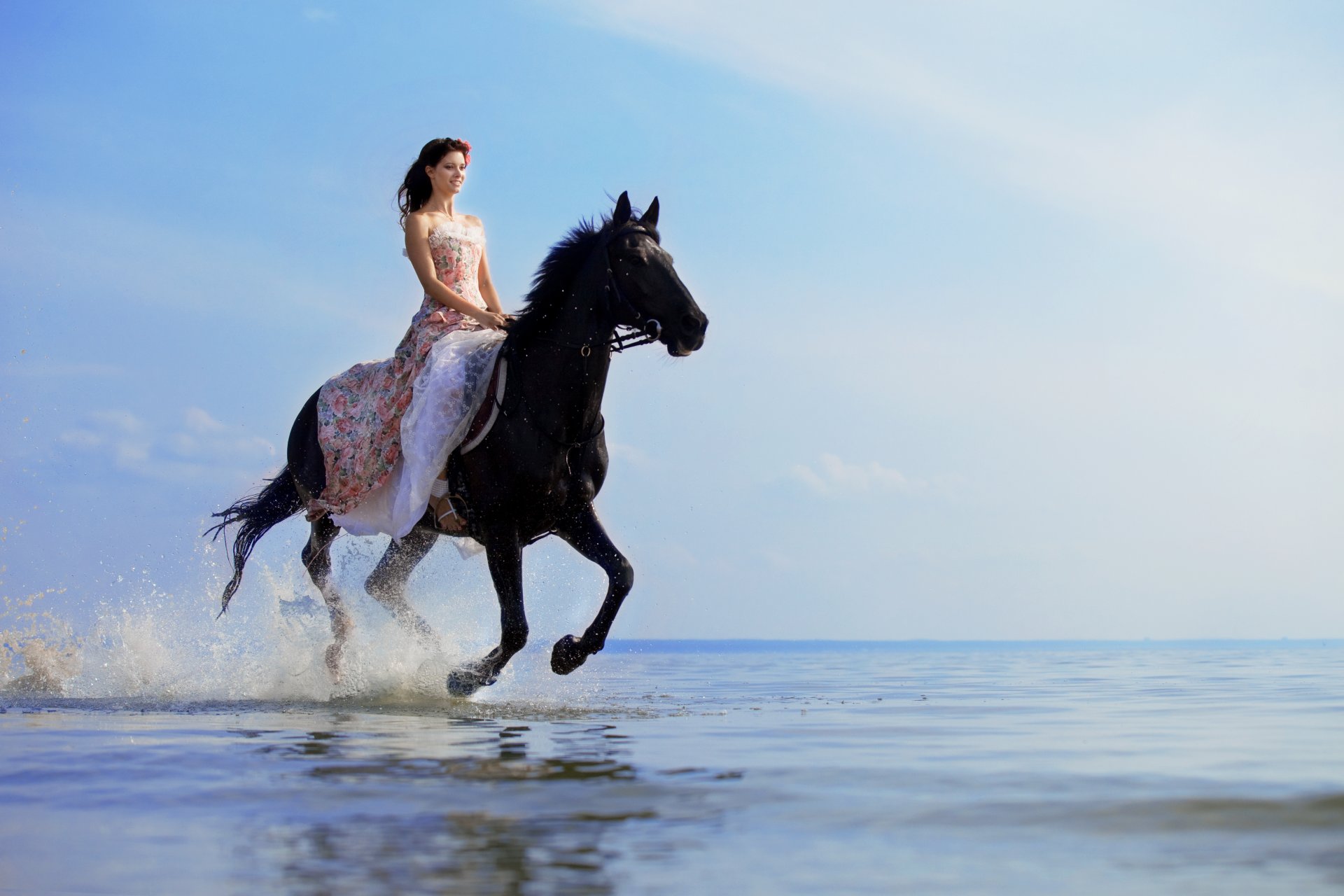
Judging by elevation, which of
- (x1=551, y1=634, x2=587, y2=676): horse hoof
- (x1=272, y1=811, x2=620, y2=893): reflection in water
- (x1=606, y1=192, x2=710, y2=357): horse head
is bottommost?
(x1=272, y1=811, x2=620, y2=893): reflection in water

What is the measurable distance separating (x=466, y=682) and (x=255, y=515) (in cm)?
269

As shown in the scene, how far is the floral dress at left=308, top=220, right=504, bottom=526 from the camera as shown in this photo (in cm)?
718

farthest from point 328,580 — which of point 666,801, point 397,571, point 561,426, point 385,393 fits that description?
point 666,801

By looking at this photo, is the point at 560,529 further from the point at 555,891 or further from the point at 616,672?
the point at 616,672

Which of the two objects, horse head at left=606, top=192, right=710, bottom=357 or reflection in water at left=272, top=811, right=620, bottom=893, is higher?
horse head at left=606, top=192, right=710, bottom=357

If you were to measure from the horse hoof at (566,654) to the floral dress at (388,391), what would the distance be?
1.13 meters

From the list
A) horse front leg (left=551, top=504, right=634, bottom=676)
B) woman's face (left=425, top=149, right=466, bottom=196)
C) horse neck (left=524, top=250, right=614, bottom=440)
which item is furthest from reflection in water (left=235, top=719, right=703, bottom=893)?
woman's face (left=425, top=149, right=466, bottom=196)

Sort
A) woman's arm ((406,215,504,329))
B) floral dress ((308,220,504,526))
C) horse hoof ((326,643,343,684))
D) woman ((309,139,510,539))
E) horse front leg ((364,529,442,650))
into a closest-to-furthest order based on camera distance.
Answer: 1. woman ((309,139,510,539))
2. woman's arm ((406,215,504,329))
3. floral dress ((308,220,504,526))
4. horse hoof ((326,643,343,684))
5. horse front leg ((364,529,442,650))

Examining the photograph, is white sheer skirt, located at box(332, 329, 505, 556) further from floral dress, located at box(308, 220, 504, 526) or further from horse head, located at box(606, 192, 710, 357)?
horse head, located at box(606, 192, 710, 357)

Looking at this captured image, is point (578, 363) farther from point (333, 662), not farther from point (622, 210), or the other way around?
point (333, 662)

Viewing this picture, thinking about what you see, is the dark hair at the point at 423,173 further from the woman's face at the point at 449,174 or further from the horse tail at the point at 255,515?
the horse tail at the point at 255,515

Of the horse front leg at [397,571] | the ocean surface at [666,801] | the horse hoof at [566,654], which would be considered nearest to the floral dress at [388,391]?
the horse front leg at [397,571]

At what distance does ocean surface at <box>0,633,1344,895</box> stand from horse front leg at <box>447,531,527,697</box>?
11.8 inches

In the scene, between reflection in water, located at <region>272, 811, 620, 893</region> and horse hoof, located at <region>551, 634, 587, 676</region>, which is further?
horse hoof, located at <region>551, 634, 587, 676</region>
